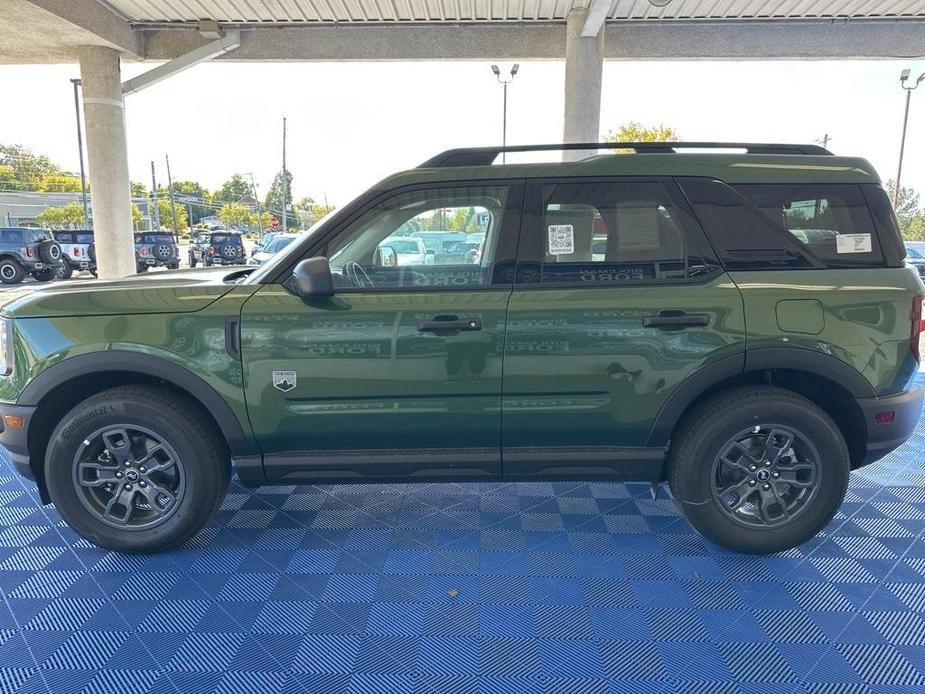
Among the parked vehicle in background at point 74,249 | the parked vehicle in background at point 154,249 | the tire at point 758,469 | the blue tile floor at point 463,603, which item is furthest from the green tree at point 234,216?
the tire at point 758,469

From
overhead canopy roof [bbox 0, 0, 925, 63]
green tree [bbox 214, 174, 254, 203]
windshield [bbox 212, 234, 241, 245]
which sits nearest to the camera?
overhead canopy roof [bbox 0, 0, 925, 63]

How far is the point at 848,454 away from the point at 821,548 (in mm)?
553

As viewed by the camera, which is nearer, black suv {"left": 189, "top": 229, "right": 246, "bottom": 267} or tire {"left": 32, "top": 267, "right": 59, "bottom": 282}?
tire {"left": 32, "top": 267, "right": 59, "bottom": 282}

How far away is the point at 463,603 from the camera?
260 cm

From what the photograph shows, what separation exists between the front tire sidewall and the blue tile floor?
5.6 inches

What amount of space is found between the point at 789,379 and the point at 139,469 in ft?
10.7

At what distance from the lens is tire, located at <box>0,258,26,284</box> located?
56.6 feet

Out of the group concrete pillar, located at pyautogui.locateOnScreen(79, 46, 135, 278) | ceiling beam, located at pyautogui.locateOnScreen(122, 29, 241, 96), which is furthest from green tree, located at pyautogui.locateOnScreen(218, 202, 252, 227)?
concrete pillar, located at pyautogui.locateOnScreen(79, 46, 135, 278)

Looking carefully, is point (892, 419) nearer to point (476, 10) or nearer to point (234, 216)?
point (476, 10)

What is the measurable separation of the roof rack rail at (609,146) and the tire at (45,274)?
19.2 metres

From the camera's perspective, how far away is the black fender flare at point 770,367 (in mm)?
2764

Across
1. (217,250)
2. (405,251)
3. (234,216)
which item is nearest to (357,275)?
(405,251)

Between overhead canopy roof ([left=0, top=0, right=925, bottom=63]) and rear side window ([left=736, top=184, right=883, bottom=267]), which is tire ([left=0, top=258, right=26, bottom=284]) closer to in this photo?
overhead canopy roof ([left=0, top=0, right=925, bottom=63])

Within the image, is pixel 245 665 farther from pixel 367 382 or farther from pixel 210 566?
pixel 367 382
